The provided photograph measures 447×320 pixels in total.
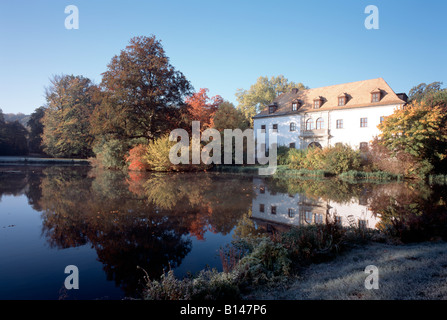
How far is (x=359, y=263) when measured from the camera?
13.3 feet

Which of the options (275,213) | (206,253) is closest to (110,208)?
(206,253)

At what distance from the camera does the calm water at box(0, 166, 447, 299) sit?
12.7 feet

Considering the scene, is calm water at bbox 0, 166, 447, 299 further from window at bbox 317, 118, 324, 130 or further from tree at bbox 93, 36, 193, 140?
window at bbox 317, 118, 324, 130

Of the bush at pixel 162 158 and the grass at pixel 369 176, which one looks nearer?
the grass at pixel 369 176

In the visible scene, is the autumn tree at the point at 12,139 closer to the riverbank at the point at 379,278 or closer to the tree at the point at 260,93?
the tree at the point at 260,93

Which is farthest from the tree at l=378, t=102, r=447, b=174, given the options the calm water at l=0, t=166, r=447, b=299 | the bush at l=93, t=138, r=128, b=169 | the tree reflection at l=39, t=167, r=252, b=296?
the bush at l=93, t=138, r=128, b=169

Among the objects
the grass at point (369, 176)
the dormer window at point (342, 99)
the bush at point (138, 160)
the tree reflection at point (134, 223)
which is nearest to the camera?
the tree reflection at point (134, 223)

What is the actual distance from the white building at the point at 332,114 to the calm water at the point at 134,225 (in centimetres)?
1932

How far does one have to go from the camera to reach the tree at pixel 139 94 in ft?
Answer: 74.6

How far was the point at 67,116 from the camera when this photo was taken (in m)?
38.1

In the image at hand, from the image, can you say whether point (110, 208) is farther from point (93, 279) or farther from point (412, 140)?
point (412, 140)

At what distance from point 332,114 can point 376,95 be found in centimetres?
493

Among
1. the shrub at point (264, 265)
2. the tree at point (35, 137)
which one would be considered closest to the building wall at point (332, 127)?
the shrub at point (264, 265)
